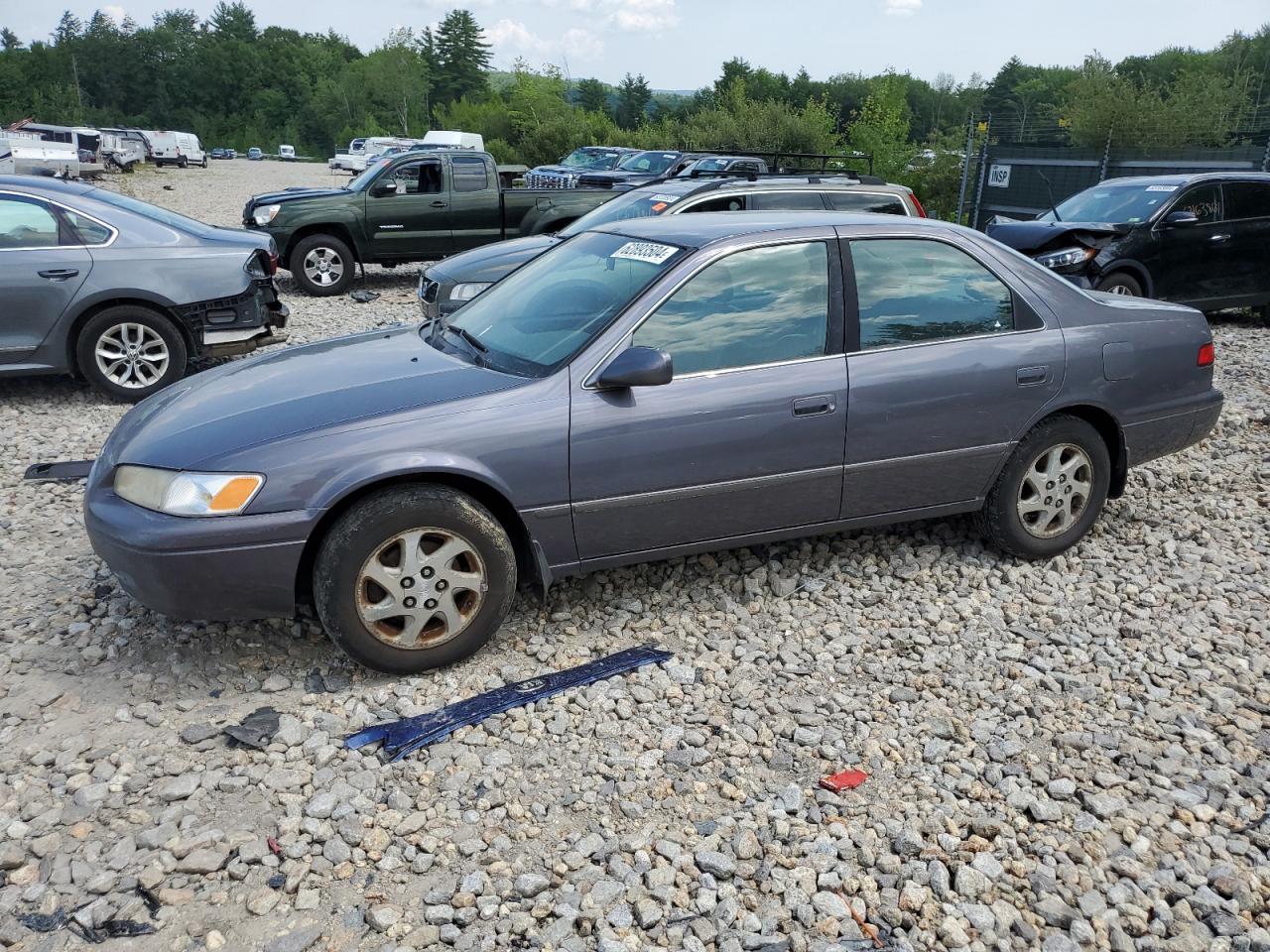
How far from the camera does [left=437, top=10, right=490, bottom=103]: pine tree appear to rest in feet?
372

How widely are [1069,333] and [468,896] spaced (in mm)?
3611

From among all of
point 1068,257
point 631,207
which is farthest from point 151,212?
point 1068,257

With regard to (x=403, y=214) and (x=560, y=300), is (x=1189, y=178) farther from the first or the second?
(x=560, y=300)

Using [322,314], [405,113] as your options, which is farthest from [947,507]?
[405,113]

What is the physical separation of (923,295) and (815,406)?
2.68 ft

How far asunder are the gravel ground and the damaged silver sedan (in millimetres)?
3170

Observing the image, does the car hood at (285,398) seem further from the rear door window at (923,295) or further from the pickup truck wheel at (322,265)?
the pickup truck wheel at (322,265)

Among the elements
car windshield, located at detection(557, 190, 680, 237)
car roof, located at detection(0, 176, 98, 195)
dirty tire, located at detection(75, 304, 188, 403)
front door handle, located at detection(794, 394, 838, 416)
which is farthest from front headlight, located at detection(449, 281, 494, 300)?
front door handle, located at detection(794, 394, 838, 416)

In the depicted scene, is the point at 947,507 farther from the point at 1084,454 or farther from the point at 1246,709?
the point at 1246,709

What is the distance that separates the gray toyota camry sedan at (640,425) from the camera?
11.9 feet

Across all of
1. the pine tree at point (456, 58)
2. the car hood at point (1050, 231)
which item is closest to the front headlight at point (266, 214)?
the car hood at point (1050, 231)

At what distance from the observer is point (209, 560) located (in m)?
3.52

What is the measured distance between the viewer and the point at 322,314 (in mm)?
11602

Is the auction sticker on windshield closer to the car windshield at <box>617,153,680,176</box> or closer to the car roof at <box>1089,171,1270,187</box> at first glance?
the car roof at <box>1089,171,1270,187</box>
